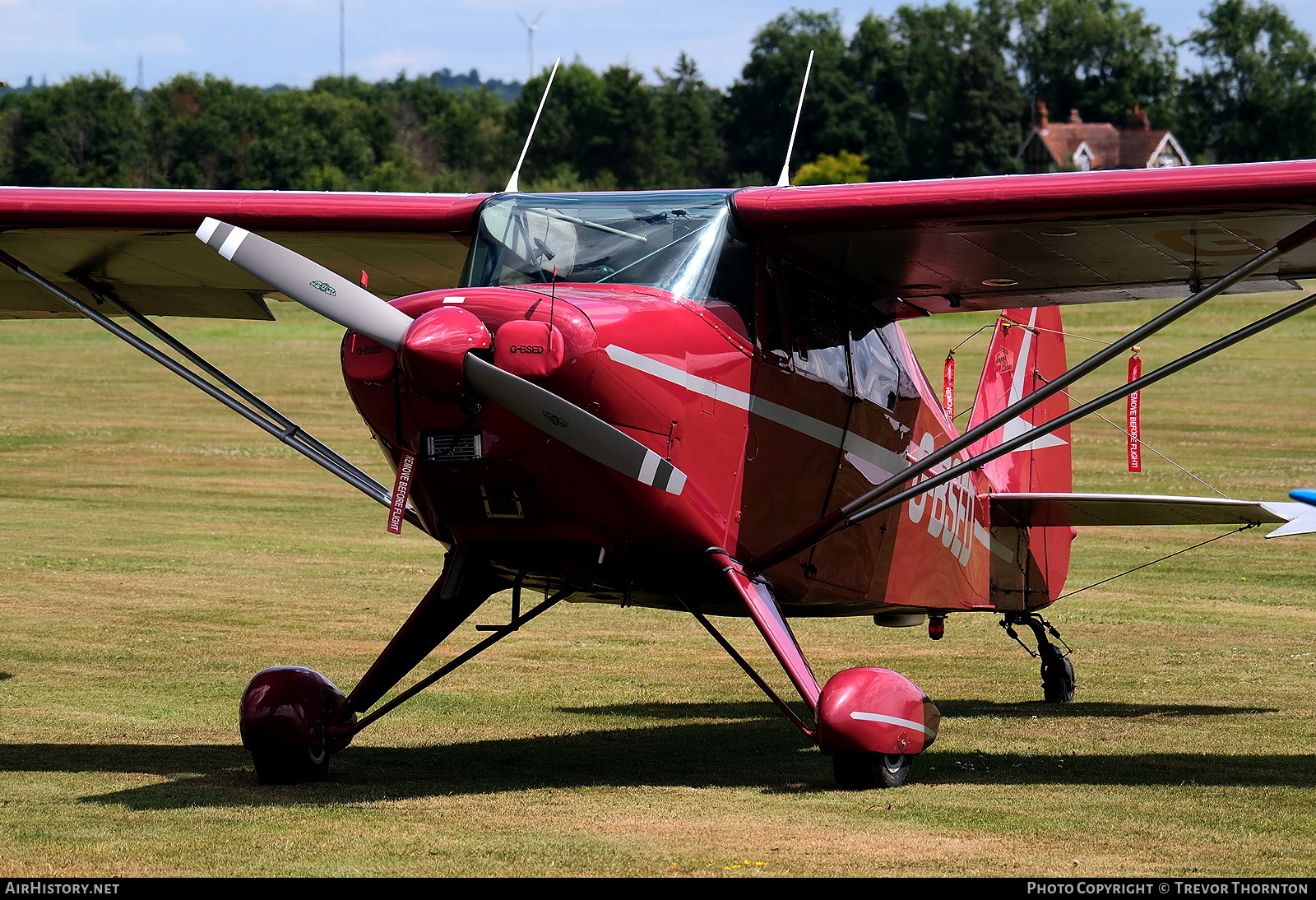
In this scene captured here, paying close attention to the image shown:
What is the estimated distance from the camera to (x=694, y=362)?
26.1 feet

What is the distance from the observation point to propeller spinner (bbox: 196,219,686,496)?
7.00 metres

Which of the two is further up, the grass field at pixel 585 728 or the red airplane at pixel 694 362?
the red airplane at pixel 694 362

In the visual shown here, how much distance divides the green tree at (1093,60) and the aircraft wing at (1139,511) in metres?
142

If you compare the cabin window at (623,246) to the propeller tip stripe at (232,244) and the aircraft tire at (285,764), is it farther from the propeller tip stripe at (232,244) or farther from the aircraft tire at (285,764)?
the aircraft tire at (285,764)

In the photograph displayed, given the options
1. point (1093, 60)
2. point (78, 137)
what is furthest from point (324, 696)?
point (1093, 60)

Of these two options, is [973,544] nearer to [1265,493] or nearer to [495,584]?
[495,584]

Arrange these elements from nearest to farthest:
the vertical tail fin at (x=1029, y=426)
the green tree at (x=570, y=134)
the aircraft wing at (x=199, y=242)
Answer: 1. the aircraft wing at (x=199, y=242)
2. the vertical tail fin at (x=1029, y=426)
3. the green tree at (x=570, y=134)

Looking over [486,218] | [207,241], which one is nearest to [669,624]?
[486,218]

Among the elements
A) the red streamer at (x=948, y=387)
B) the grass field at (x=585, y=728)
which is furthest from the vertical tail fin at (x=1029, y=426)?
the grass field at (x=585, y=728)

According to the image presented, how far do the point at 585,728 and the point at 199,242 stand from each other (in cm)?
389

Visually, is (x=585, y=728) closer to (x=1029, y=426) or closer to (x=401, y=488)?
(x=401, y=488)

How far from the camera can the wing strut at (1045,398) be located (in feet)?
25.8

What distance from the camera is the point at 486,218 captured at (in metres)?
8.73
